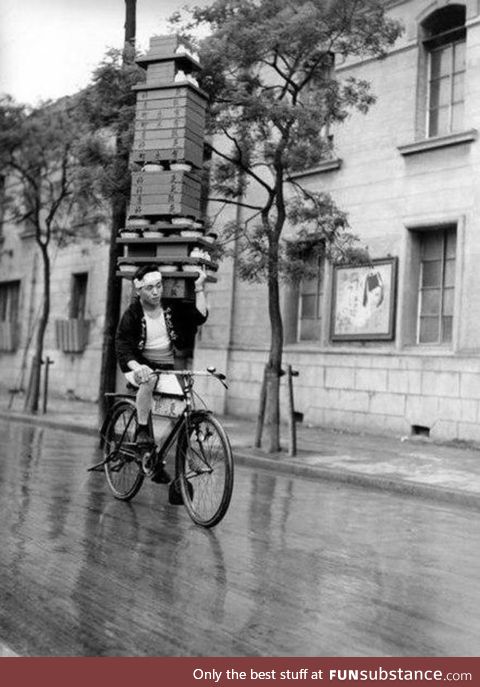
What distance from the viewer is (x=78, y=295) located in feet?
77.9

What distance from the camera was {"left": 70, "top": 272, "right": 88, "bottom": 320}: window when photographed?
77.2ft

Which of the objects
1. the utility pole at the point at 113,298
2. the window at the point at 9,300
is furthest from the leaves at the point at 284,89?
the window at the point at 9,300

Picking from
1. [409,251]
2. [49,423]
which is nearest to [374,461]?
[409,251]

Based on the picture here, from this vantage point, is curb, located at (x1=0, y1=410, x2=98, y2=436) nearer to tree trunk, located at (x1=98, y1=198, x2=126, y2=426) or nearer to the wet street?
tree trunk, located at (x1=98, y1=198, x2=126, y2=426)

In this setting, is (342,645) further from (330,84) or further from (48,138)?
(48,138)

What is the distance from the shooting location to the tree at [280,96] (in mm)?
10758

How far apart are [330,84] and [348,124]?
412cm

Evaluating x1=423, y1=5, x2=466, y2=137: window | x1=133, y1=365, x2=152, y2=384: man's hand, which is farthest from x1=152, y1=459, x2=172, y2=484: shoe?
x1=423, y1=5, x2=466, y2=137: window

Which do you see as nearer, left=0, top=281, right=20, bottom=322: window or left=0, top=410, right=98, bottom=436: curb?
left=0, top=410, right=98, bottom=436: curb

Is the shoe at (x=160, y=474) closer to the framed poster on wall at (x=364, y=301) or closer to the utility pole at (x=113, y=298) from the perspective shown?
the utility pole at (x=113, y=298)

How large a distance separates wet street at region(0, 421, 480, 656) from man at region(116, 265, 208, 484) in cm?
79

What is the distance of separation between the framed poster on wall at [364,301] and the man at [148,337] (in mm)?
7657

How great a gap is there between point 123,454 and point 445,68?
10.4 metres
